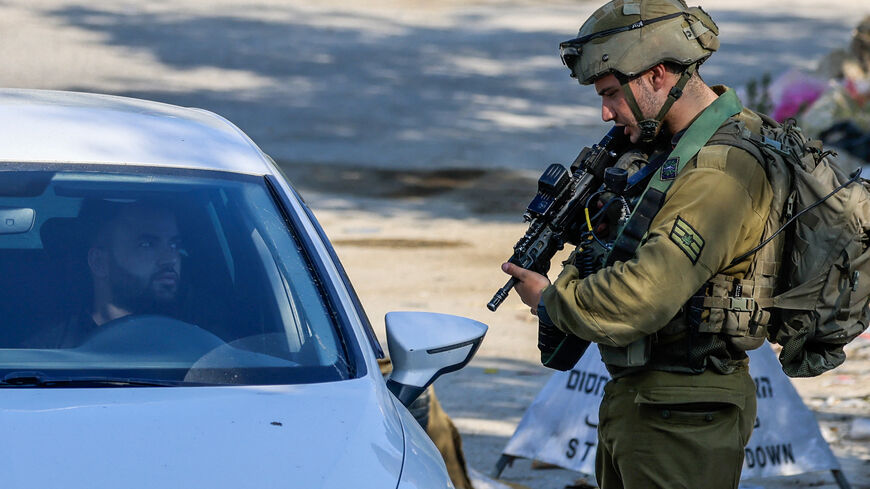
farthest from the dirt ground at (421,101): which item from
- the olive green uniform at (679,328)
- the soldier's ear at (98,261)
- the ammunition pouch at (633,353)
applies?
the soldier's ear at (98,261)

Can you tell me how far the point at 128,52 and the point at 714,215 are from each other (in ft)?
60.0

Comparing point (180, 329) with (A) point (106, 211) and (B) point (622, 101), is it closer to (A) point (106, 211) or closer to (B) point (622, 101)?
(A) point (106, 211)

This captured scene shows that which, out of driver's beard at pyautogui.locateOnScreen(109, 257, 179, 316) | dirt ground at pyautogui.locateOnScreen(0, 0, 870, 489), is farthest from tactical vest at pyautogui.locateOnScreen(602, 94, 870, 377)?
dirt ground at pyautogui.locateOnScreen(0, 0, 870, 489)

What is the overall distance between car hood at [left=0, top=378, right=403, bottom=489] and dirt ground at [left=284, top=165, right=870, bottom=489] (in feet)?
6.68

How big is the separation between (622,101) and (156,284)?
124cm

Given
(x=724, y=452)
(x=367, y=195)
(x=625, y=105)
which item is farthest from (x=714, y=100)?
(x=367, y=195)

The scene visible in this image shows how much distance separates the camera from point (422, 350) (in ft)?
9.57

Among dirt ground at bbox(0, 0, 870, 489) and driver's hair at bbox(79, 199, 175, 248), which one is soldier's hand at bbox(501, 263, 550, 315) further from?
dirt ground at bbox(0, 0, 870, 489)

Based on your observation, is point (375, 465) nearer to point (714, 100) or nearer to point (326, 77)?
point (714, 100)

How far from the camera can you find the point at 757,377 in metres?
4.45

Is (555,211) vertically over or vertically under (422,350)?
over

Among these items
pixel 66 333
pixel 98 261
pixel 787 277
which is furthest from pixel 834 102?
pixel 66 333

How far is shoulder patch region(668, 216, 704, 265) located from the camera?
104 inches

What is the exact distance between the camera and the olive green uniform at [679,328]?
8.70 feet
